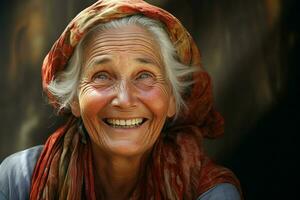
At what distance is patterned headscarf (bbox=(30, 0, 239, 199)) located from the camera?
2645 mm

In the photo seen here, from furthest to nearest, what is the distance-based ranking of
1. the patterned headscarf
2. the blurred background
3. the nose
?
1. the blurred background
2. the patterned headscarf
3. the nose

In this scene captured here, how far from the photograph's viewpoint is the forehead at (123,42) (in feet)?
8.50

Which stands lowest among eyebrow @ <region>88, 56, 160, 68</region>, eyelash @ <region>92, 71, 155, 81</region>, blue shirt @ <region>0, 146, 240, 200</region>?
blue shirt @ <region>0, 146, 240, 200</region>

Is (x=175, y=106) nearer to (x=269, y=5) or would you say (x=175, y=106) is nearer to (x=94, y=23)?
(x=94, y=23)

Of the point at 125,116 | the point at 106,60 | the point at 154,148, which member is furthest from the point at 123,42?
the point at 154,148

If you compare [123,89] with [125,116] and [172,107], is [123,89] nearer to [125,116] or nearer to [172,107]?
[125,116]

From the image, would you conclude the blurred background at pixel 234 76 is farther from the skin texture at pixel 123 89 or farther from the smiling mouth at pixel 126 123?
the smiling mouth at pixel 126 123

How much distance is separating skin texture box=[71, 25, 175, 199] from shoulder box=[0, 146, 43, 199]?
35 cm

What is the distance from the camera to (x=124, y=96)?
253 cm

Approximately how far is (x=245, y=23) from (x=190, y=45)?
0.80m

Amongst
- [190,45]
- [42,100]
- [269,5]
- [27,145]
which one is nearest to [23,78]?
[42,100]

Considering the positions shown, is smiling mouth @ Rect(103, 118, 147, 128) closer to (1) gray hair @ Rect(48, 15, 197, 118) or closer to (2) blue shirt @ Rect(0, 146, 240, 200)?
(1) gray hair @ Rect(48, 15, 197, 118)

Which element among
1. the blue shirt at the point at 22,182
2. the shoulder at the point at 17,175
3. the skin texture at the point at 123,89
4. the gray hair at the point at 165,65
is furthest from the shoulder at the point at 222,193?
the shoulder at the point at 17,175

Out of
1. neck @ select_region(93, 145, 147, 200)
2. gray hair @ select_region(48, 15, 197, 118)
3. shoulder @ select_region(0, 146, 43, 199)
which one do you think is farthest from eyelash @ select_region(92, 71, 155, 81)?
shoulder @ select_region(0, 146, 43, 199)
